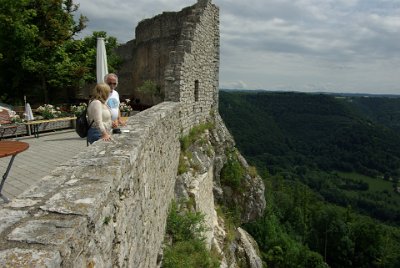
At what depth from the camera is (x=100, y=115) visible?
4707mm

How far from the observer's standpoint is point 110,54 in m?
18.2

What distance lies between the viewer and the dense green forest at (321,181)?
142 ft

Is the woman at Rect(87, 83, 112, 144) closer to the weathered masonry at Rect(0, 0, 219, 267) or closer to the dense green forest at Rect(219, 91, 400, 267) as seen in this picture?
the weathered masonry at Rect(0, 0, 219, 267)

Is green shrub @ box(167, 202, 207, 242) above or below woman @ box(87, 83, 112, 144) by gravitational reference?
below

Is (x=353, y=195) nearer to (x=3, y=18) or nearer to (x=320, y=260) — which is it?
(x=320, y=260)

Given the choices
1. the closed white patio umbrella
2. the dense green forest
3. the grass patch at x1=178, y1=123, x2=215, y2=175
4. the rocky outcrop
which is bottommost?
the dense green forest

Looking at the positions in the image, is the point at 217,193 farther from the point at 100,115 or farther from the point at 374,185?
the point at 374,185

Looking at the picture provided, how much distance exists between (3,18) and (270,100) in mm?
193712

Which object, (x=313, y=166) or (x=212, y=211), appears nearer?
(x=212, y=211)

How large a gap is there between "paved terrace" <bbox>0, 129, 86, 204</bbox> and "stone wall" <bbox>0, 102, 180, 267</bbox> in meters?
2.01

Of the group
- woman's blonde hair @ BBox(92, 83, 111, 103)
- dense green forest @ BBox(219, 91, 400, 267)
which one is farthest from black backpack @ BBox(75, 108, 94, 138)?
dense green forest @ BBox(219, 91, 400, 267)

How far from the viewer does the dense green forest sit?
142 feet

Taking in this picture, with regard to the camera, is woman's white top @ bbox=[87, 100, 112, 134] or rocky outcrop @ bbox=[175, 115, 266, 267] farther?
rocky outcrop @ bbox=[175, 115, 266, 267]

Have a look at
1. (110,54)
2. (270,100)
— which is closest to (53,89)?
(110,54)
